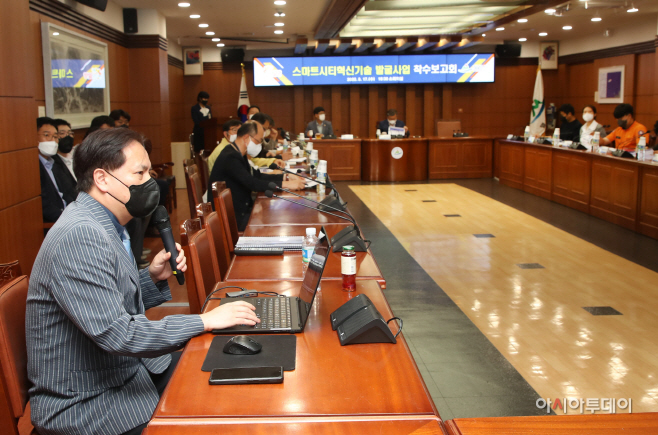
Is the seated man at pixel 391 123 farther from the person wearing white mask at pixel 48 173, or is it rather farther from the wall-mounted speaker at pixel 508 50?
the person wearing white mask at pixel 48 173

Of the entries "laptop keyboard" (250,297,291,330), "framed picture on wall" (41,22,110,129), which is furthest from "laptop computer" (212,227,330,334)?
"framed picture on wall" (41,22,110,129)

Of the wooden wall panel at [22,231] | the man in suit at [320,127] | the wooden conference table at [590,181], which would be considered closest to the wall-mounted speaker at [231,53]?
the man in suit at [320,127]

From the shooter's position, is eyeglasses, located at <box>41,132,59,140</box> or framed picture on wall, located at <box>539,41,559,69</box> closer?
eyeglasses, located at <box>41,132,59,140</box>

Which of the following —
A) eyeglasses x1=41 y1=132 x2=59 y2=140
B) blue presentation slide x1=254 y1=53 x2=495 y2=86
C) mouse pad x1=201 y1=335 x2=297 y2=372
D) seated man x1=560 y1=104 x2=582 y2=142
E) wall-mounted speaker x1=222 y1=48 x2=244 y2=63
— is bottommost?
mouse pad x1=201 y1=335 x2=297 y2=372

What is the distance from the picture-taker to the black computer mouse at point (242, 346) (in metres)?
1.58

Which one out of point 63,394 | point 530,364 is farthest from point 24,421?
point 530,364

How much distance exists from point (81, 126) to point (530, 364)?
5569 millimetres

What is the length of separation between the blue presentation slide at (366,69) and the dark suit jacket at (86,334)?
41.2ft

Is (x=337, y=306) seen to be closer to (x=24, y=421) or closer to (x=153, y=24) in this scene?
(x=24, y=421)

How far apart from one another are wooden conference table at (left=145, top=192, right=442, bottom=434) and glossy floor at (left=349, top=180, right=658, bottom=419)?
156 centimetres

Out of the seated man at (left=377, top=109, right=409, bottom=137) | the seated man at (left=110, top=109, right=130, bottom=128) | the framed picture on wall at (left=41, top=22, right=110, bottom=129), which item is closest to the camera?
the framed picture on wall at (left=41, top=22, right=110, bottom=129)

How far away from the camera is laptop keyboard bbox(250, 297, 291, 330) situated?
1.79m

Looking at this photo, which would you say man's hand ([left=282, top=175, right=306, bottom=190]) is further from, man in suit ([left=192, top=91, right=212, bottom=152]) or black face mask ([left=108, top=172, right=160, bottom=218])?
man in suit ([left=192, top=91, right=212, bottom=152])

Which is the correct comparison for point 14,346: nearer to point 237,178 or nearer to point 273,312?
point 273,312
